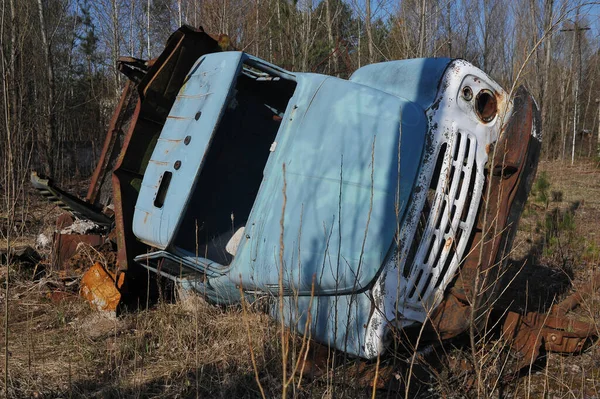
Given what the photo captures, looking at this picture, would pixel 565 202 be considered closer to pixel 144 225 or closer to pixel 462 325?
pixel 462 325

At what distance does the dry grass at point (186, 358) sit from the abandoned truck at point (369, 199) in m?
0.20

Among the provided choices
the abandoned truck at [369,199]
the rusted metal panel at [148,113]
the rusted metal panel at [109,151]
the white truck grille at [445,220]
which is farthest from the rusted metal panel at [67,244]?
the white truck grille at [445,220]

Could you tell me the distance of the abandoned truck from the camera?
287 centimetres

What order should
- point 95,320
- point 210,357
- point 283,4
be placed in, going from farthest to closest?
point 283,4 → point 95,320 → point 210,357

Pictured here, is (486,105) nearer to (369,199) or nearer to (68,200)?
(369,199)

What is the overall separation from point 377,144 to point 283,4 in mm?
13515

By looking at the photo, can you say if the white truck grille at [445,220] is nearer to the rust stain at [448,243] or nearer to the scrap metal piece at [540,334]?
the rust stain at [448,243]

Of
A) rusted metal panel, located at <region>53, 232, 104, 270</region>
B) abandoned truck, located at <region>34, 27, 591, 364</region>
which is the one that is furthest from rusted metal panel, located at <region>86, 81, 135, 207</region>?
abandoned truck, located at <region>34, 27, 591, 364</region>

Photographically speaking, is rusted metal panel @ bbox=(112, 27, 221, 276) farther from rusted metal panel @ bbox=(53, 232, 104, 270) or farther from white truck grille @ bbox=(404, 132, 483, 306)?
white truck grille @ bbox=(404, 132, 483, 306)

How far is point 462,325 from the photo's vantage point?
3027mm

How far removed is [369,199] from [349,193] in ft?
0.37

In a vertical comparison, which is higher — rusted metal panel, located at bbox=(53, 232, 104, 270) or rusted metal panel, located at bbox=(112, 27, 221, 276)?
rusted metal panel, located at bbox=(112, 27, 221, 276)

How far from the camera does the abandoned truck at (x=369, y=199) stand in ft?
9.41

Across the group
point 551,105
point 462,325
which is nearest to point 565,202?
point 462,325
